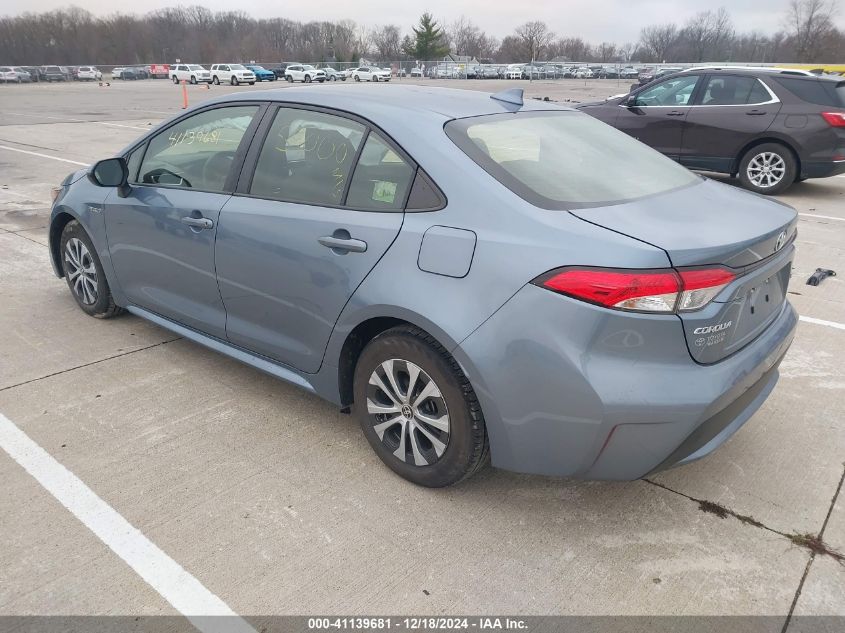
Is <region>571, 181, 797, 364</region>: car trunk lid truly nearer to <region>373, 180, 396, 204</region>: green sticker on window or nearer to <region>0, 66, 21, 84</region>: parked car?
<region>373, 180, 396, 204</region>: green sticker on window

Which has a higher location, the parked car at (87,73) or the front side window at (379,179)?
the front side window at (379,179)

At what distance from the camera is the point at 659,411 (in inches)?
88.1

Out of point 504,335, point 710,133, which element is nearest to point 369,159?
point 504,335

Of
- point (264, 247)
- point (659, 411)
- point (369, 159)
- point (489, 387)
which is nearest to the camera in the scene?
point (659, 411)

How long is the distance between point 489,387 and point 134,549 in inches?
58.4

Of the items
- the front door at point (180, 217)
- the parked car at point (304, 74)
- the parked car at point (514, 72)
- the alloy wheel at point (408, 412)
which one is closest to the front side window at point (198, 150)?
the front door at point (180, 217)

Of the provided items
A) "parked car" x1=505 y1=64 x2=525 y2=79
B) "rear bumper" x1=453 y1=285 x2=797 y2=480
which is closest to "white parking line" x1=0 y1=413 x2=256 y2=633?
"rear bumper" x1=453 y1=285 x2=797 y2=480

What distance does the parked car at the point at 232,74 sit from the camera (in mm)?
52531

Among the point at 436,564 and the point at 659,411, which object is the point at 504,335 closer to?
the point at 659,411

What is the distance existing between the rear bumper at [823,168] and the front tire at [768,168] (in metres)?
0.13

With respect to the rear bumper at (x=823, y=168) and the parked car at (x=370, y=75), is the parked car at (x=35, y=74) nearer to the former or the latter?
the parked car at (x=370, y=75)

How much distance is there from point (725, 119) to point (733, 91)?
434 millimetres

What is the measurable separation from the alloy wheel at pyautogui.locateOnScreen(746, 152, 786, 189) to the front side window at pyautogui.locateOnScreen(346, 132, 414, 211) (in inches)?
317

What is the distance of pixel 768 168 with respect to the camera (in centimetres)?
916
